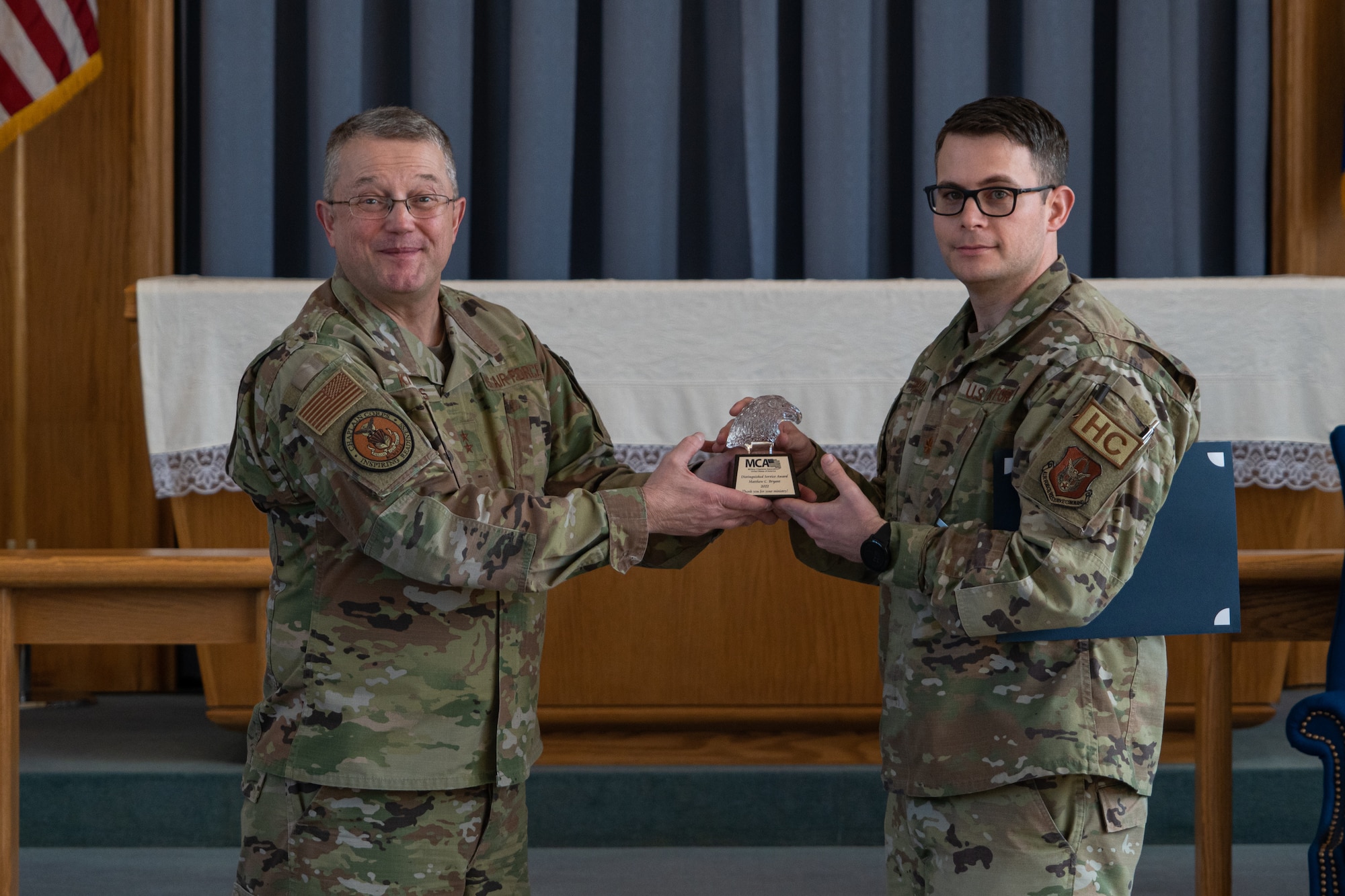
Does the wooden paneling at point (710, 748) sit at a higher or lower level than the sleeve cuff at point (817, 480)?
lower

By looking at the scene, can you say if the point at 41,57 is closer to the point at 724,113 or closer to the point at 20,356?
the point at 20,356

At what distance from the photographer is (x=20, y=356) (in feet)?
13.7

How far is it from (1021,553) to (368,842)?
96 centimetres

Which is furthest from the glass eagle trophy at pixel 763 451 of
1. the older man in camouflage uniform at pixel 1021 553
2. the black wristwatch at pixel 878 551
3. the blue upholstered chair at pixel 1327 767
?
the blue upholstered chair at pixel 1327 767

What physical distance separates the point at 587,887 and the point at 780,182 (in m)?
2.59

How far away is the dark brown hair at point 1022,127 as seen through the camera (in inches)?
65.1

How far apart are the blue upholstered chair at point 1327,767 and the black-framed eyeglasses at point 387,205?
5.64ft

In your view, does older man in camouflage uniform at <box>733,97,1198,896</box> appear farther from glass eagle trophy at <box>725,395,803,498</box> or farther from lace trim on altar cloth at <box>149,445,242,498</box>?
lace trim on altar cloth at <box>149,445,242,498</box>

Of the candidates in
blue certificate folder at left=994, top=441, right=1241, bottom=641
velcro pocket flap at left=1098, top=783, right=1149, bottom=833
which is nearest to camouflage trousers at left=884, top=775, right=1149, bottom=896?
velcro pocket flap at left=1098, top=783, right=1149, bottom=833

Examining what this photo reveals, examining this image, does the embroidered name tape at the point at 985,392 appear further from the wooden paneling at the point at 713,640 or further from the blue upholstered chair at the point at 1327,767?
the wooden paneling at the point at 713,640

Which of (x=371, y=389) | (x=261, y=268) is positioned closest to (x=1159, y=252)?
(x=261, y=268)

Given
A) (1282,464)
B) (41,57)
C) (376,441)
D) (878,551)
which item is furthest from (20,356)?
(1282,464)

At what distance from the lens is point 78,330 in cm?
421

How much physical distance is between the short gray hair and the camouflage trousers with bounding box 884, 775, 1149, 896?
1.14 meters
